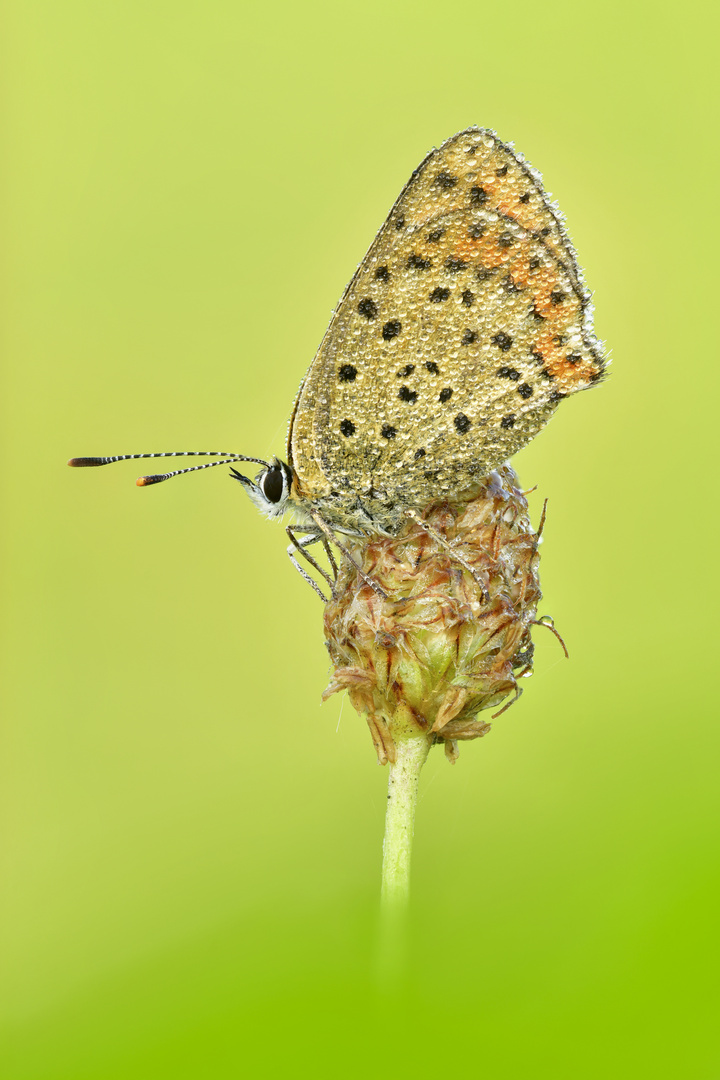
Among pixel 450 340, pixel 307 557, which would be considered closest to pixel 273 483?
pixel 307 557

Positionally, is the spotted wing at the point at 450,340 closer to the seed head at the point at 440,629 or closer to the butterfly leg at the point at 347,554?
the butterfly leg at the point at 347,554

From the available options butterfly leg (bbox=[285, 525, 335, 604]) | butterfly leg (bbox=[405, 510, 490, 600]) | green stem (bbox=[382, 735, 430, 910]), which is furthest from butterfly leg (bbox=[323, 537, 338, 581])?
green stem (bbox=[382, 735, 430, 910])

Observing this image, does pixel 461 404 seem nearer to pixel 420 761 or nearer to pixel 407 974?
pixel 420 761

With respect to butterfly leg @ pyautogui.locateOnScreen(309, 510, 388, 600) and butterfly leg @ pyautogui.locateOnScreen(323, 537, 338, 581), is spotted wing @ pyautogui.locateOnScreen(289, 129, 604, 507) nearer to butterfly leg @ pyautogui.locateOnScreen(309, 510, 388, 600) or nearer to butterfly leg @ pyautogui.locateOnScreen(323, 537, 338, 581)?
butterfly leg @ pyautogui.locateOnScreen(309, 510, 388, 600)

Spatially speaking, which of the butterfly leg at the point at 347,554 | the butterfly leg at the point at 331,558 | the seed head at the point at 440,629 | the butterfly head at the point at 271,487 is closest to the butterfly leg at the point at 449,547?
the seed head at the point at 440,629

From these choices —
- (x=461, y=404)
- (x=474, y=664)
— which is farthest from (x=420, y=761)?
(x=461, y=404)

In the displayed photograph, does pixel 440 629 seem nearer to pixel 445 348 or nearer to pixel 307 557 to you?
pixel 307 557
